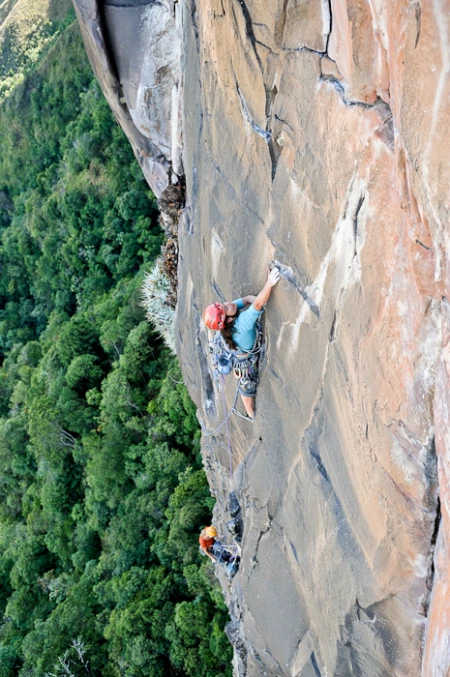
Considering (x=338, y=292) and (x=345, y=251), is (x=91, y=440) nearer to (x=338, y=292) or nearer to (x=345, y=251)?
(x=338, y=292)

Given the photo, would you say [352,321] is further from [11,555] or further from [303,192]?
[11,555]

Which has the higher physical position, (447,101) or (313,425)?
(447,101)

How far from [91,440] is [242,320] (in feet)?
45.2

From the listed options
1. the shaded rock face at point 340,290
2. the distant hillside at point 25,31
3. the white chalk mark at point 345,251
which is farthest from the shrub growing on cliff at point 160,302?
the distant hillside at point 25,31

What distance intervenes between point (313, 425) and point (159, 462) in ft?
37.6

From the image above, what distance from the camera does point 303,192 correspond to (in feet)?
14.4

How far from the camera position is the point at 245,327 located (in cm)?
562

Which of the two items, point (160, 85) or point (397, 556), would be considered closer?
point (397, 556)

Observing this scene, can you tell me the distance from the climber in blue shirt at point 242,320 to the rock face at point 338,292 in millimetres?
144

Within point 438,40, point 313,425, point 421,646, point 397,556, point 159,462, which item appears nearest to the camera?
point 438,40

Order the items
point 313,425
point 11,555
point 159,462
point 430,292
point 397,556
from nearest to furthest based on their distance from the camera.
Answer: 1. point 430,292
2. point 397,556
3. point 313,425
4. point 159,462
5. point 11,555

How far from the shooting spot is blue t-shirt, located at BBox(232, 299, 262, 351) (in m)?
5.49

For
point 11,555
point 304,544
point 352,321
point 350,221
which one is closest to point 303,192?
point 350,221

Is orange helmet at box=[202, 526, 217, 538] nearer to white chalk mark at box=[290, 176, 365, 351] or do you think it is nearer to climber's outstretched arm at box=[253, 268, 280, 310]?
climber's outstretched arm at box=[253, 268, 280, 310]
